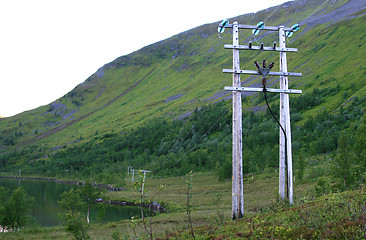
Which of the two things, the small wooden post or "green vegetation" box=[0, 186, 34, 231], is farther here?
"green vegetation" box=[0, 186, 34, 231]

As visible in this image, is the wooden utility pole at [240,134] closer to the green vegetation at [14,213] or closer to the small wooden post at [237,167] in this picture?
the small wooden post at [237,167]

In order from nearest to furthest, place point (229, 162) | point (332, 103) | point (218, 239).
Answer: point (218, 239) → point (229, 162) → point (332, 103)

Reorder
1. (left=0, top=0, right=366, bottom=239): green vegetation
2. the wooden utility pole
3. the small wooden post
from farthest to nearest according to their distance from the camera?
the wooden utility pole, the small wooden post, (left=0, top=0, right=366, bottom=239): green vegetation

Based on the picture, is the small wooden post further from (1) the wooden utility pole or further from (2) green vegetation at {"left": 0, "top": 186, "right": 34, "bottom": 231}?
(2) green vegetation at {"left": 0, "top": 186, "right": 34, "bottom": 231}

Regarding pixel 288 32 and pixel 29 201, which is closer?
pixel 288 32

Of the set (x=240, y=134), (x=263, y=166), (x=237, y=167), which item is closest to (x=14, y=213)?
(x=237, y=167)

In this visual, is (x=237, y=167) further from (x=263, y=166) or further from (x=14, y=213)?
(x=263, y=166)

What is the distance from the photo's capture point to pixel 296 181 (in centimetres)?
5731

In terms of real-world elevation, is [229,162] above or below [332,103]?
below

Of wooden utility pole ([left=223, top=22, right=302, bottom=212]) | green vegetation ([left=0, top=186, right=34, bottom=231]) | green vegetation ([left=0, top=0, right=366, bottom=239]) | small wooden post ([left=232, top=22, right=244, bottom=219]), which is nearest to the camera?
green vegetation ([left=0, top=0, right=366, bottom=239])

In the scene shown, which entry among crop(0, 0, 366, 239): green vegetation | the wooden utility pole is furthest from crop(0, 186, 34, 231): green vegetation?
the wooden utility pole

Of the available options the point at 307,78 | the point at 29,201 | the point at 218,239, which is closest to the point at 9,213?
the point at 29,201

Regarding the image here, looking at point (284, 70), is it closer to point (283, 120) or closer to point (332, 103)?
point (283, 120)

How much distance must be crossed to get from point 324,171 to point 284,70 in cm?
4320
